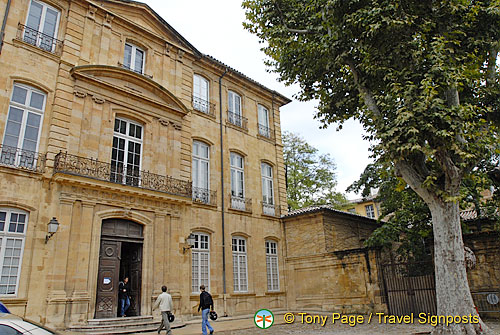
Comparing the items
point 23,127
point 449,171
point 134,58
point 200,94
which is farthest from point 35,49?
point 449,171

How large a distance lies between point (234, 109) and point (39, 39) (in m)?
8.87

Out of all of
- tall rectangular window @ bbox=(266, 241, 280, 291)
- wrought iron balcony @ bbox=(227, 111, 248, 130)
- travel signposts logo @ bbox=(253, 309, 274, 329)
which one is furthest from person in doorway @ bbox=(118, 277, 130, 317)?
wrought iron balcony @ bbox=(227, 111, 248, 130)

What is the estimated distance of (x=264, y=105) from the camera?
65.6 ft

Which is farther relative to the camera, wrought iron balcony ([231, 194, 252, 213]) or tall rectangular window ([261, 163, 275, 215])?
tall rectangular window ([261, 163, 275, 215])

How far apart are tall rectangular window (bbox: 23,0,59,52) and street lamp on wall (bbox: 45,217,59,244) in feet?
18.6

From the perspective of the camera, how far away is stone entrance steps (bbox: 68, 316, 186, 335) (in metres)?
9.98

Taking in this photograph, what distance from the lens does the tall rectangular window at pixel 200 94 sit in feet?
53.8

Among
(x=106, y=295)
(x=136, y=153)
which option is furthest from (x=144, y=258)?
(x=136, y=153)

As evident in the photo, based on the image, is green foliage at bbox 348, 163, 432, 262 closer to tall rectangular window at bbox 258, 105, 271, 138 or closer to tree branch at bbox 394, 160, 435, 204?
tree branch at bbox 394, 160, 435, 204

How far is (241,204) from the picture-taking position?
54.7 feet

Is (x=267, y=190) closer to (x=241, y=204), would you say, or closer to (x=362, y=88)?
(x=241, y=204)

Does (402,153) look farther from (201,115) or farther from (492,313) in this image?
(201,115)

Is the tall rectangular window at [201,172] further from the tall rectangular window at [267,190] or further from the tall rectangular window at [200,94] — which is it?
the tall rectangular window at [267,190]

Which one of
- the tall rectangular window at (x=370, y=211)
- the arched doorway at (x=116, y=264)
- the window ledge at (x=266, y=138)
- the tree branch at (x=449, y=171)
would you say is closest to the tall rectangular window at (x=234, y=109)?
the window ledge at (x=266, y=138)
